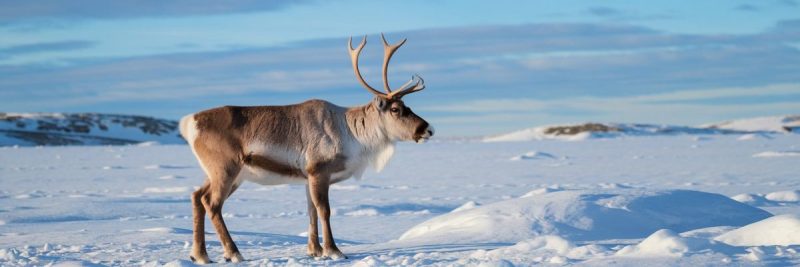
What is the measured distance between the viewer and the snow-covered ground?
7.43m

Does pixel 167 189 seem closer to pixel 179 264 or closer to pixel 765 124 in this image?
pixel 179 264

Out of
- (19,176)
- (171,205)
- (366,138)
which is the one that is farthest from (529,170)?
(366,138)

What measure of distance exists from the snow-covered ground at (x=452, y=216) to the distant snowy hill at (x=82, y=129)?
43418mm

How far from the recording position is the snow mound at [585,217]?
31.7 feet

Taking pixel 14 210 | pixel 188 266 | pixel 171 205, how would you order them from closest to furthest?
pixel 188 266, pixel 14 210, pixel 171 205

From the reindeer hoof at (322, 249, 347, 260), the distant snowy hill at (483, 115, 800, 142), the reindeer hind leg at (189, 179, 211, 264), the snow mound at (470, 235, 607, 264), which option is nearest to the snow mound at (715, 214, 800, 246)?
the snow mound at (470, 235, 607, 264)

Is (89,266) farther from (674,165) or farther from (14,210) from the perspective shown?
(674,165)

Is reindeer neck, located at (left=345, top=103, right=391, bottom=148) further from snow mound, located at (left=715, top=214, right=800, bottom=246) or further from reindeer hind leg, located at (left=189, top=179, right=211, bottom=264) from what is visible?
snow mound, located at (left=715, top=214, right=800, bottom=246)

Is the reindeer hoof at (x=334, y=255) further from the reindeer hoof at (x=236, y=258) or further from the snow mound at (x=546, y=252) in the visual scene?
the snow mound at (x=546, y=252)

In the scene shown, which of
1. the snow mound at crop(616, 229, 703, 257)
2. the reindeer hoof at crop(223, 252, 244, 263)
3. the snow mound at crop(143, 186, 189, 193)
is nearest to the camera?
the snow mound at crop(616, 229, 703, 257)

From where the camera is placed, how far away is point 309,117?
830cm

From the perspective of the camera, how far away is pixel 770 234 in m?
7.74

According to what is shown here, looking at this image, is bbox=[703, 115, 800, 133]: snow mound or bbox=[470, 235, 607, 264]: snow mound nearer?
bbox=[470, 235, 607, 264]: snow mound

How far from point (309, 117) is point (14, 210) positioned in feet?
28.6
